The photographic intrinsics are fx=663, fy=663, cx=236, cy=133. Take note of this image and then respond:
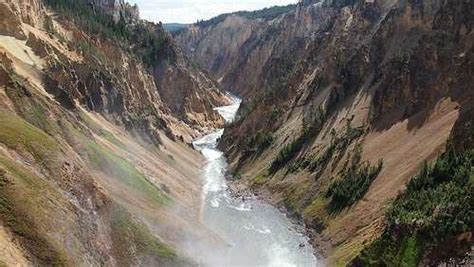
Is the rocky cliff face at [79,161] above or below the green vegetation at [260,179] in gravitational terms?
above

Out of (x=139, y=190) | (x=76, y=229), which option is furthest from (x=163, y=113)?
(x=76, y=229)

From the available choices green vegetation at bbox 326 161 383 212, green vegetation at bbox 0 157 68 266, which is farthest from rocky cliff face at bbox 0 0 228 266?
green vegetation at bbox 326 161 383 212

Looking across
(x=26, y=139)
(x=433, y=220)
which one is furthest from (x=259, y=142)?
(x=26, y=139)

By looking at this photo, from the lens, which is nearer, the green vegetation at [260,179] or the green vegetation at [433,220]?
the green vegetation at [433,220]

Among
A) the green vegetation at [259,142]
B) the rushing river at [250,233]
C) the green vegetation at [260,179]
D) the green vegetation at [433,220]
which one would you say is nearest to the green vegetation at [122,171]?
the rushing river at [250,233]

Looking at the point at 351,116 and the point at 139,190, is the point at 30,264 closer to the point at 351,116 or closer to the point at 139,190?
the point at 139,190

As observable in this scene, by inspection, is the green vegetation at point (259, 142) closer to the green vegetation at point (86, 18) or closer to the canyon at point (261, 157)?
the canyon at point (261, 157)

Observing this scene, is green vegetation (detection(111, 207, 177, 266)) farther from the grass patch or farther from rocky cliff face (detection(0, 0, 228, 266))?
the grass patch

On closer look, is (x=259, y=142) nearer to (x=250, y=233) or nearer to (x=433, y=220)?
(x=250, y=233)
